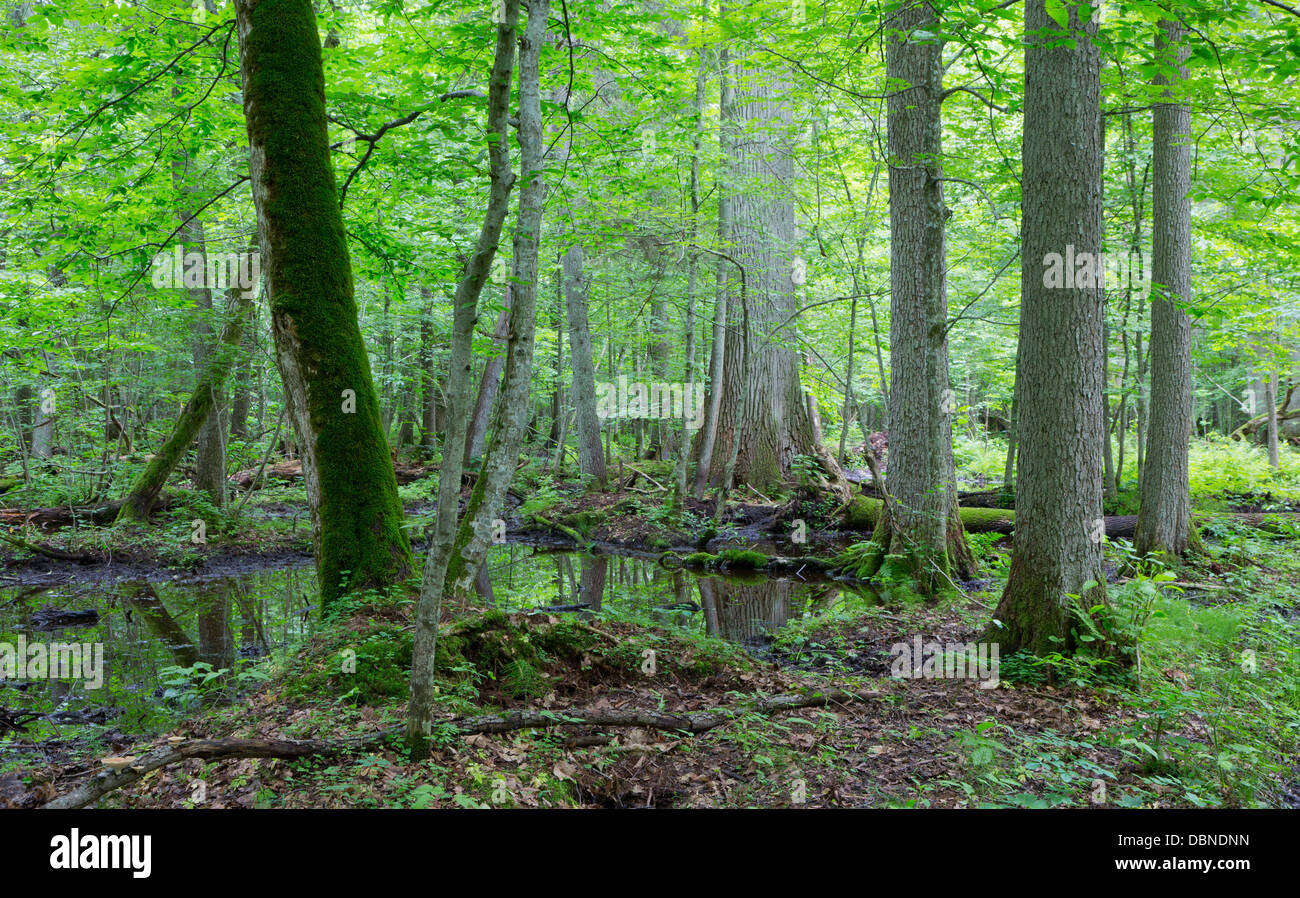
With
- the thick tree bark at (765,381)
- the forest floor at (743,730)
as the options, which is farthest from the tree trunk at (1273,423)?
the forest floor at (743,730)

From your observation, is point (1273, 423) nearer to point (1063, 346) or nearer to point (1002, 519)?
point (1002, 519)

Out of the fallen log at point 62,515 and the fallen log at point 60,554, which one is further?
the fallen log at point 62,515

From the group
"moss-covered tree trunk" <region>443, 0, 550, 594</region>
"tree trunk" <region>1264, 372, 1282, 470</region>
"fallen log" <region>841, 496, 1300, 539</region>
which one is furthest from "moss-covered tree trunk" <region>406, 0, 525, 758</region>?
"tree trunk" <region>1264, 372, 1282, 470</region>

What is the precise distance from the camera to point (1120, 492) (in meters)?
12.9

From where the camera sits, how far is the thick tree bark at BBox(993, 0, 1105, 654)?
527 cm

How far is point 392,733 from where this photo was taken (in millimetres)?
3578

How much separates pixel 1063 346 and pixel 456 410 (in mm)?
4463

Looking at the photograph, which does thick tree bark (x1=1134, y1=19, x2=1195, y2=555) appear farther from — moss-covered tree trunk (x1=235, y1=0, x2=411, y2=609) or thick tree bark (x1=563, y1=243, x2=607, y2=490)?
thick tree bark (x1=563, y1=243, x2=607, y2=490)

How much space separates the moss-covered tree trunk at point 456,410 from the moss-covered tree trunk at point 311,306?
2.34m

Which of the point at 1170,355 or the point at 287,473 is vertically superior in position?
the point at 1170,355

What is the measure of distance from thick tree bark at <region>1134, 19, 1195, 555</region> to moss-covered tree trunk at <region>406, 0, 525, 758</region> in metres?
8.64

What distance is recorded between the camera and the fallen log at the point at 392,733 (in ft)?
9.76

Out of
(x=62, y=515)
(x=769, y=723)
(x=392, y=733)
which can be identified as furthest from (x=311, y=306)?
(x=62, y=515)

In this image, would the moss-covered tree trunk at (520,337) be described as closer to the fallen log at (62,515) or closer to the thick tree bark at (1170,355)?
the thick tree bark at (1170,355)
